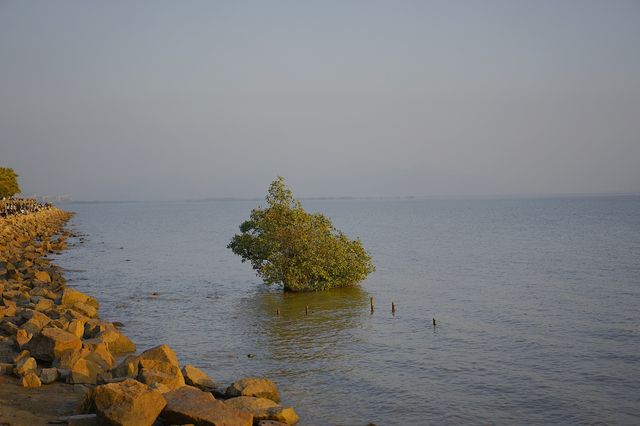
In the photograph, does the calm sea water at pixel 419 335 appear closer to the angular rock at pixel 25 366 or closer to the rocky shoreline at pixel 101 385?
the rocky shoreline at pixel 101 385

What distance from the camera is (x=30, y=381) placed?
21453 mm

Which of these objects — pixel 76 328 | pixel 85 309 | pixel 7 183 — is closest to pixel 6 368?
pixel 76 328

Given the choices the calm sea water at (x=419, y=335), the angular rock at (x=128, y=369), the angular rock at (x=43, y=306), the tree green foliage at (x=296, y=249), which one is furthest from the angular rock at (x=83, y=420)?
the tree green foliage at (x=296, y=249)

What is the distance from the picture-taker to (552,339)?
34.4m

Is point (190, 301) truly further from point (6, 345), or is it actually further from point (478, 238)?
point (478, 238)

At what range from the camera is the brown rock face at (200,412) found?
1738cm

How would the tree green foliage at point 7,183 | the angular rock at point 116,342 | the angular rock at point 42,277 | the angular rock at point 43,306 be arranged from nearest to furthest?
the angular rock at point 116,342 → the angular rock at point 43,306 → the angular rock at point 42,277 → the tree green foliage at point 7,183

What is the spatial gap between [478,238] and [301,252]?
219 ft

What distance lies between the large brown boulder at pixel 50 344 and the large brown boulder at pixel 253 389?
749 cm

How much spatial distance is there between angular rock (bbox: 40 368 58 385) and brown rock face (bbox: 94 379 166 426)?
5.60 meters

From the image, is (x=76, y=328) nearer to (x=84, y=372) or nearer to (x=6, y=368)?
(x=6, y=368)

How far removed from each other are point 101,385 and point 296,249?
3150cm

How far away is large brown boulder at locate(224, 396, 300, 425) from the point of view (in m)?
19.6

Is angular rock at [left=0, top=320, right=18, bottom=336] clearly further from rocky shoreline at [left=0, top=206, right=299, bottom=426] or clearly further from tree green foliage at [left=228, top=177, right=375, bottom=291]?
tree green foliage at [left=228, top=177, right=375, bottom=291]
